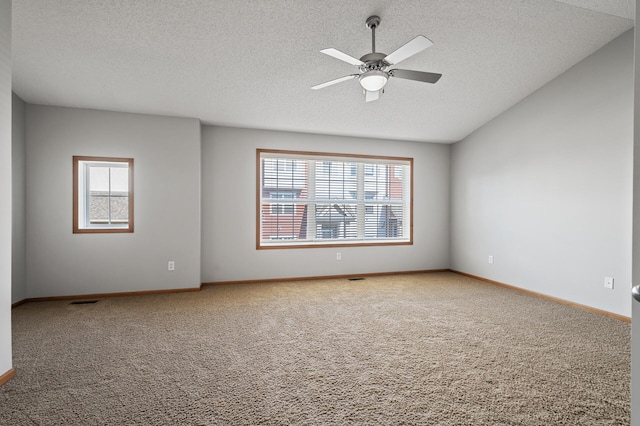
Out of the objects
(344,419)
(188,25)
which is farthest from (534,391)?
(188,25)

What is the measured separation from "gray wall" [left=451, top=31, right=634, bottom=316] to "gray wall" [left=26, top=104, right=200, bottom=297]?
4.44 meters

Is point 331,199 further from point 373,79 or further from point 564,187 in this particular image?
point 564,187

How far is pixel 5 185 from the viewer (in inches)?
81.9

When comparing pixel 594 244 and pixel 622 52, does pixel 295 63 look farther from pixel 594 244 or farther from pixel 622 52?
pixel 594 244

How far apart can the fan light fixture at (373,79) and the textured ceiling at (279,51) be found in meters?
0.57

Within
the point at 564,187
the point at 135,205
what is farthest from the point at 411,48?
the point at 135,205

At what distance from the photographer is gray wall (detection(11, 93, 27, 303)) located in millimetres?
3561

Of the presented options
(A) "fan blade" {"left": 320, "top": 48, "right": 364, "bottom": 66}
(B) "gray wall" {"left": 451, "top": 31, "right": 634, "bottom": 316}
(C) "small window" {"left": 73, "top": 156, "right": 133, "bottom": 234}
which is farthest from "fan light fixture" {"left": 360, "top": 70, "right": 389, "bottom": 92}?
(C) "small window" {"left": 73, "top": 156, "right": 133, "bottom": 234}

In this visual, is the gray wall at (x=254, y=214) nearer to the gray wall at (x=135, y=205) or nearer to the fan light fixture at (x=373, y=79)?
the gray wall at (x=135, y=205)

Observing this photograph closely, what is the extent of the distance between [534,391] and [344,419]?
3.97 ft

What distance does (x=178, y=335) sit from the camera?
9.21 feet

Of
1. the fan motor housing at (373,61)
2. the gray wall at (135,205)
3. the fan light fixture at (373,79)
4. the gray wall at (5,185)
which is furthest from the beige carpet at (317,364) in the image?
the fan motor housing at (373,61)

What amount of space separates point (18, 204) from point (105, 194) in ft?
2.80

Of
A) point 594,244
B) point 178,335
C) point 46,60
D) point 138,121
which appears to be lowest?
point 178,335
